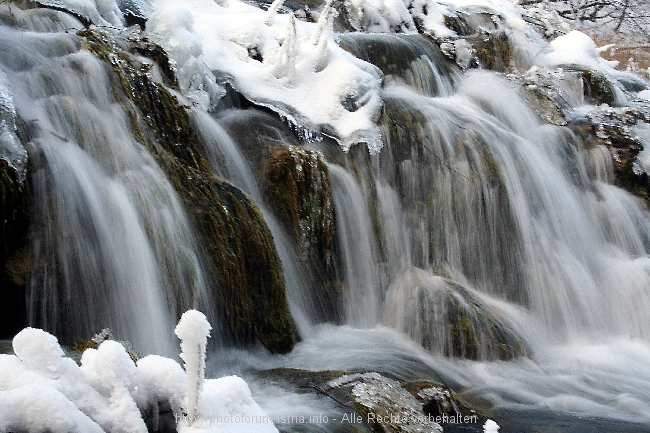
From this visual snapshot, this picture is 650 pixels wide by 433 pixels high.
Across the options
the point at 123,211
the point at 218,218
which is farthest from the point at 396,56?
the point at 123,211

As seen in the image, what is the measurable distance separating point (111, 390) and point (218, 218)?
12.2 ft

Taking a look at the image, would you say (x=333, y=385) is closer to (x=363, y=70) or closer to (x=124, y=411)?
(x=124, y=411)

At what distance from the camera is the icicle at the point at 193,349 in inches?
71.5

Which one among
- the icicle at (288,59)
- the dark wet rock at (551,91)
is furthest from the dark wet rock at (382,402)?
the dark wet rock at (551,91)

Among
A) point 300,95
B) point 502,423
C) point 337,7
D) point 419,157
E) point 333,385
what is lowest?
point 502,423

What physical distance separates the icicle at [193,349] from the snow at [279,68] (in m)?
Answer: 5.43

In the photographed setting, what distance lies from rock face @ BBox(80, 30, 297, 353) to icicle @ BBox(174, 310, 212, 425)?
3560 millimetres

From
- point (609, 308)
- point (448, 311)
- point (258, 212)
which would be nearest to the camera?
point (258, 212)

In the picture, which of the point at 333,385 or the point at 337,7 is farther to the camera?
the point at 337,7

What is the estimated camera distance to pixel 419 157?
8.05 m

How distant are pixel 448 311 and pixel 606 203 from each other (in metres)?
3.75

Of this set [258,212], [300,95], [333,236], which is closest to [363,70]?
[300,95]

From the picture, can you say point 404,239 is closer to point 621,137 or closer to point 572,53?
point 621,137

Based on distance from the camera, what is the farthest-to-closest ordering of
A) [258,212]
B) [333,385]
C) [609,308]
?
[609,308] < [258,212] < [333,385]
